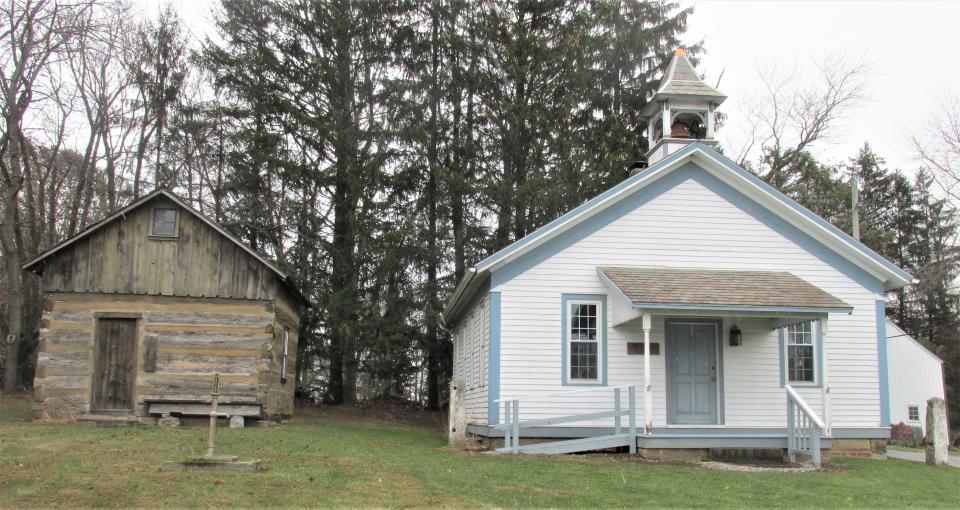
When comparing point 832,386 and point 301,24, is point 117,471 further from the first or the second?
point 301,24

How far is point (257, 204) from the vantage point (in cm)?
2952

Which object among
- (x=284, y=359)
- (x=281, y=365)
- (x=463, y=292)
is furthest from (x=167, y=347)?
(x=463, y=292)

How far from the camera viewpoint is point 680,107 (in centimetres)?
1920

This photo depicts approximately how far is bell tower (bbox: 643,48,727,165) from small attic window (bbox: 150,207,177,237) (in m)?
11.4

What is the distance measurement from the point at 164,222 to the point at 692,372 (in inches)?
492

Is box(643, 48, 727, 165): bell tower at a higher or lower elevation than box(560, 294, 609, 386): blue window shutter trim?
higher

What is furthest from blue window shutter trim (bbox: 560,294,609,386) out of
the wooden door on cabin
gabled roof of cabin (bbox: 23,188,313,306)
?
the wooden door on cabin

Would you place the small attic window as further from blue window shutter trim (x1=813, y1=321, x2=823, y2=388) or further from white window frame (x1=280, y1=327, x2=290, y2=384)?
blue window shutter trim (x1=813, y1=321, x2=823, y2=388)

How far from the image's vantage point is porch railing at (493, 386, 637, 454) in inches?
598

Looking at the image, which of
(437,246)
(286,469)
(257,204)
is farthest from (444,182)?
(286,469)

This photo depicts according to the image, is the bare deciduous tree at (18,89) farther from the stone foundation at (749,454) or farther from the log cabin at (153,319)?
the stone foundation at (749,454)

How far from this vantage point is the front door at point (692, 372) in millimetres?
17031

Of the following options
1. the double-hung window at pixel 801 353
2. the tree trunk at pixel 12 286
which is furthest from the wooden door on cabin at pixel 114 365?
the double-hung window at pixel 801 353

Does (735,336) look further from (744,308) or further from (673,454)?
(673,454)
